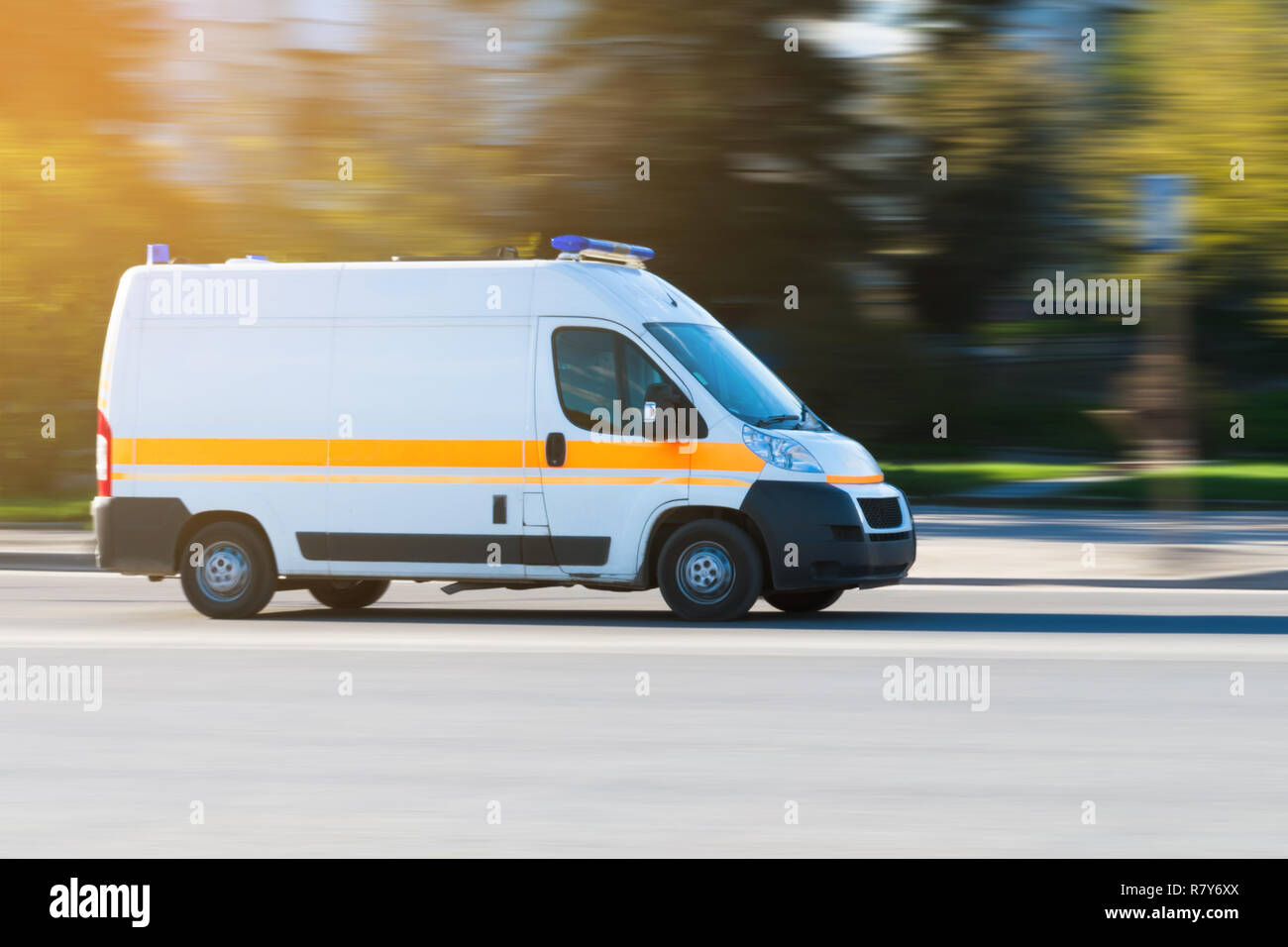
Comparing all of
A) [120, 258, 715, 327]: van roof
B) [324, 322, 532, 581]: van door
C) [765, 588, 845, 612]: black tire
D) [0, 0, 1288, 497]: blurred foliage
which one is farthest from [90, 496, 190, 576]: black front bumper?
[0, 0, 1288, 497]: blurred foliage

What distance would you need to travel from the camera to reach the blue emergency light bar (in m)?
13.4

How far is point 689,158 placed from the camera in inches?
1214

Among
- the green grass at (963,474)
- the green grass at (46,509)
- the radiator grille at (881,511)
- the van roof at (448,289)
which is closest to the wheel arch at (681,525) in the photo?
the radiator grille at (881,511)

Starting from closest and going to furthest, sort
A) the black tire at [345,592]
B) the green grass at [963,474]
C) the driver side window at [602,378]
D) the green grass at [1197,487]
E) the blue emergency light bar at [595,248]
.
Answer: the driver side window at [602,378] < the blue emergency light bar at [595,248] < the black tire at [345,592] < the green grass at [1197,487] < the green grass at [963,474]

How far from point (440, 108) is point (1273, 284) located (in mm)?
12498

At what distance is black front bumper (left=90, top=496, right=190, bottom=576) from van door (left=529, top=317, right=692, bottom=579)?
2788 mm

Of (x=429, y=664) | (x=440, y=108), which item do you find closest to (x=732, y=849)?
(x=429, y=664)

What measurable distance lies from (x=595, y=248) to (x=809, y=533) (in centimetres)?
266

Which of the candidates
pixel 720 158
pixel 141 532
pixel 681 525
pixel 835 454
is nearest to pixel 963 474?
pixel 720 158

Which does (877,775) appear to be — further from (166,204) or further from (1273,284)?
(166,204)

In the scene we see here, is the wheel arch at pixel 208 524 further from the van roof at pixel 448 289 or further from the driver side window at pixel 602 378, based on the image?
the driver side window at pixel 602 378

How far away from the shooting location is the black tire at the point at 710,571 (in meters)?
12.7

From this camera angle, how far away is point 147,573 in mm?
13805

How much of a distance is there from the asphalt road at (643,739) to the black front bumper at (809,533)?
1.34ft
